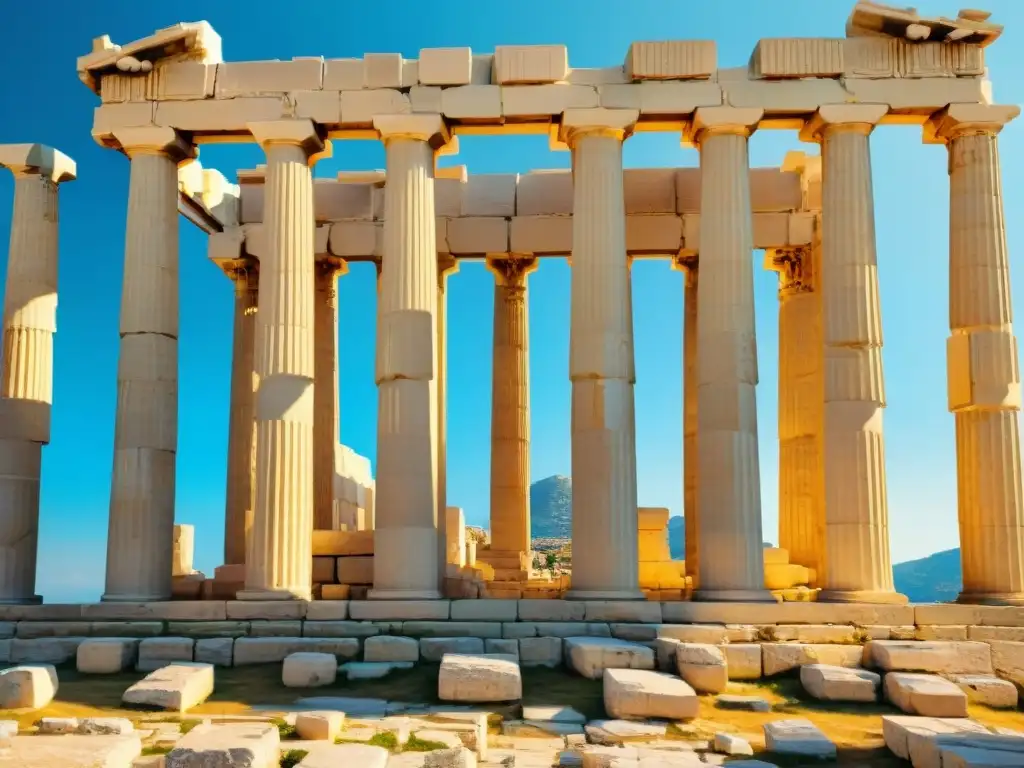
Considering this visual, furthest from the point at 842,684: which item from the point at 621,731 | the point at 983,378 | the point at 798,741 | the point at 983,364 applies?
the point at 983,364

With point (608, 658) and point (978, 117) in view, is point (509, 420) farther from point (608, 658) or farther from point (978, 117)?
point (978, 117)

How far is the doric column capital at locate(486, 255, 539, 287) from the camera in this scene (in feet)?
102

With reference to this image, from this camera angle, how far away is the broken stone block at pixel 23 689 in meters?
17.4

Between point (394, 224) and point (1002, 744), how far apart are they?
615 inches

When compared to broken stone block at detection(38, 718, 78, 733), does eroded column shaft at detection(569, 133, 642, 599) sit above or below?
above

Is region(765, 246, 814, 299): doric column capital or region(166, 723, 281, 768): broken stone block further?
region(765, 246, 814, 299): doric column capital

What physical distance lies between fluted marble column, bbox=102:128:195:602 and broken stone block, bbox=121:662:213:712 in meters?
5.50

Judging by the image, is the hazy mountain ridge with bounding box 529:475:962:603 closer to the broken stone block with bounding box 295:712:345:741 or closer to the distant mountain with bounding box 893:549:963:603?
the distant mountain with bounding box 893:549:963:603

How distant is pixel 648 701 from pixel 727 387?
27.2 ft

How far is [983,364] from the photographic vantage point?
23.4 meters

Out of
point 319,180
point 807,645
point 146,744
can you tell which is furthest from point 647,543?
point 146,744

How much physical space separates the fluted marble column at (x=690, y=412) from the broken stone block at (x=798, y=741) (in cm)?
1521

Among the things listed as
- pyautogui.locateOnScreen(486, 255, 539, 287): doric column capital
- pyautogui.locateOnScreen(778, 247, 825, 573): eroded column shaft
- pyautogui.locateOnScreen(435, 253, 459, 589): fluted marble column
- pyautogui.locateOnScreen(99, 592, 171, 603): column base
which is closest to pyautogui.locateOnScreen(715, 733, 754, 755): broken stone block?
pyautogui.locateOnScreen(435, 253, 459, 589): fluted marble column

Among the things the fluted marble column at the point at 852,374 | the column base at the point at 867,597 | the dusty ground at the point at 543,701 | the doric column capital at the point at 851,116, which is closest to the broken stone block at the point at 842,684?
the dusty ground at the point at 543,701
